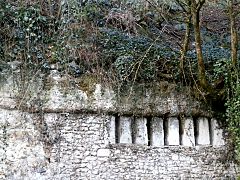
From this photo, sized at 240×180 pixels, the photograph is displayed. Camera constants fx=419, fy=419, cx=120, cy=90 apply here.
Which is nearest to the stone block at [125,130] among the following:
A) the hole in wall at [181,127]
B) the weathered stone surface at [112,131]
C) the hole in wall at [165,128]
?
the weathered stone surface at [112,131]

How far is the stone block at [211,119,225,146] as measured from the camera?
7344 millimetres

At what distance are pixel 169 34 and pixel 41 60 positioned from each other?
2.59 meters

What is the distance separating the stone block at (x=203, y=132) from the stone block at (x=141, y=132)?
0.99 meters

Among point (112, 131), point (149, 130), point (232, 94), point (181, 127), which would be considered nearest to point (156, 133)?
point (149, 130)

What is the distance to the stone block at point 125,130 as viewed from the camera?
6.89 meters

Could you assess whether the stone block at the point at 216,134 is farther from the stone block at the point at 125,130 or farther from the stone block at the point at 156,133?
the stone block at the point at 125,130

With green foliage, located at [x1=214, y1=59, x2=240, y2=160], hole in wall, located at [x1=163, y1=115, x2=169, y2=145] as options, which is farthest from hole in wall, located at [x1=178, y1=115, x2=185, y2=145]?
green foliage, located at [x1=214, y1=59, x2=240, y2=160]

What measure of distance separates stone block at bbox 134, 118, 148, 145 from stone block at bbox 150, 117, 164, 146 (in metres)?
0.13

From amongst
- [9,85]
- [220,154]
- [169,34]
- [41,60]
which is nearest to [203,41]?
[169,34]

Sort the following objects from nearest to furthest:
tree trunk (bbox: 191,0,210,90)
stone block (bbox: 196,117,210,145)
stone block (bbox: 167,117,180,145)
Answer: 1. tree trunk (bbox: 191,0,210,90)
2. stone block (bbox: 167,117,180,145)
3. stone block (bbox: 196,117,210,145)

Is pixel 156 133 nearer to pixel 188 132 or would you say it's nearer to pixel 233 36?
pixel 188 132

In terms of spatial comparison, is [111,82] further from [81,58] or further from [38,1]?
[38,1]

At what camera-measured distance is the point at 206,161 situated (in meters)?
7.20

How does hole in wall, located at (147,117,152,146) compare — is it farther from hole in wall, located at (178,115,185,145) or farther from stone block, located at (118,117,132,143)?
hole in wall, located at (178,115,185,145)
